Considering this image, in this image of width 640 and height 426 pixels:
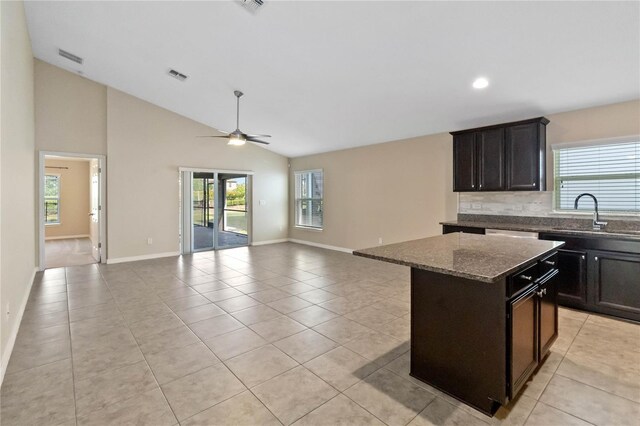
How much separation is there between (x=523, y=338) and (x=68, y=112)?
7509 millimetres

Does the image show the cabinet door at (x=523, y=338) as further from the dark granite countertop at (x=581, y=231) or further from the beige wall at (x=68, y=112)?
the beige wall at (x=68, y=112)

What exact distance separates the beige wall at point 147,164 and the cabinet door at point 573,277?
6808 millimetres

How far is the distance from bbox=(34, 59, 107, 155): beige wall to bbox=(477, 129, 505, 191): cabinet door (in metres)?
6.70

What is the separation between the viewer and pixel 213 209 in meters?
7.85

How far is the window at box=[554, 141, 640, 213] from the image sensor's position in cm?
374

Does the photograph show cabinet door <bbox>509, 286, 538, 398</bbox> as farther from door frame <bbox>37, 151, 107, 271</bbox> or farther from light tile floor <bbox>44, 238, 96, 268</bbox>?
light tile floor <bbox>44, 238, 96, 268</bbox>

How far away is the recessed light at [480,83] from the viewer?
376 centimetres

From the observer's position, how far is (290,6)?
3.16 meters

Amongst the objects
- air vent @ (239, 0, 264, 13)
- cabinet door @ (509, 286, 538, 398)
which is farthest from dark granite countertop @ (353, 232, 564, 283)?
air vent @ (239, 0, 264, 13)

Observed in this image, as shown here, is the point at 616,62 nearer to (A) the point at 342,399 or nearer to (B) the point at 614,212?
(B) the point at 614,212

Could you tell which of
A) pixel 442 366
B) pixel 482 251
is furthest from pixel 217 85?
pixel 442 366

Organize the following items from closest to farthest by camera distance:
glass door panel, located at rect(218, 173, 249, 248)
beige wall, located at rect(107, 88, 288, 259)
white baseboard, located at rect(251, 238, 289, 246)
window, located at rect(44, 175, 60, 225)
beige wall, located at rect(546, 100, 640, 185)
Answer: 1. beige wall, located at rect(546, 100, 640, 185)
2. beige wall, located at rect(107, 88, 288, 259)
3. glass door panel, located at rect(218, 173, 249, 248)
4. white baseboard, located at rect(251, 238, 289, 246)
5. window, located at rect(44, 175, 60, 225)

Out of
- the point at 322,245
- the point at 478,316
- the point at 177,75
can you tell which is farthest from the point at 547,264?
the point at 322,245

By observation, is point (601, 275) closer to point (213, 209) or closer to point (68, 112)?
point (213, 209)
